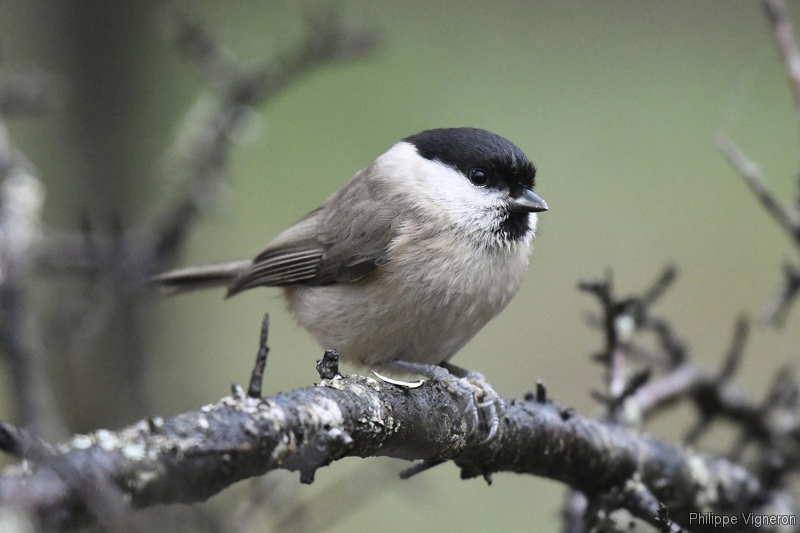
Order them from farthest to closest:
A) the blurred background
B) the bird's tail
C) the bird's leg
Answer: the blurred background, the bird's tail, the bird's leg

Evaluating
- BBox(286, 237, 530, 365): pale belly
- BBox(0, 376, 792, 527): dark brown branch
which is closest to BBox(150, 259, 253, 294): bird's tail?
BBox(286, 237, 530, 365): pale belly

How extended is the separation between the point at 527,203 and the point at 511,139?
250cm

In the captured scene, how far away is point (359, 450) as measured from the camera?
1.27 meters

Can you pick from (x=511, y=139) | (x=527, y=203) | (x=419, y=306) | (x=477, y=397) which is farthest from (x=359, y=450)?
(x=511, y=139)

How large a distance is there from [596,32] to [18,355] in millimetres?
4321

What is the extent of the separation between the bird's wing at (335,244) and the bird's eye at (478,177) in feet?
0.83

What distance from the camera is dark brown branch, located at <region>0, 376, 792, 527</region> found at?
2.89 feet

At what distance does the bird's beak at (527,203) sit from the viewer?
2.20 m

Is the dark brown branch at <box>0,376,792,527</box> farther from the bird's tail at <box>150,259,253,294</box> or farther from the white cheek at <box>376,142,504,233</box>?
the bird's tail at <box>150,259,253,294</box>

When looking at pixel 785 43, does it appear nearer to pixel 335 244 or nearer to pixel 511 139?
pixel 335 244

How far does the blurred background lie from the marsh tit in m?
1.67

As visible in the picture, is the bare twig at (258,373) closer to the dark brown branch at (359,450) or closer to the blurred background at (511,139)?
the dark brown branch at (359,450)

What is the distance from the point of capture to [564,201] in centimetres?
471

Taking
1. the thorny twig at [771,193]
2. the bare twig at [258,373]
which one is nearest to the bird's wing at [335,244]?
the thorny twig at [771,193]
